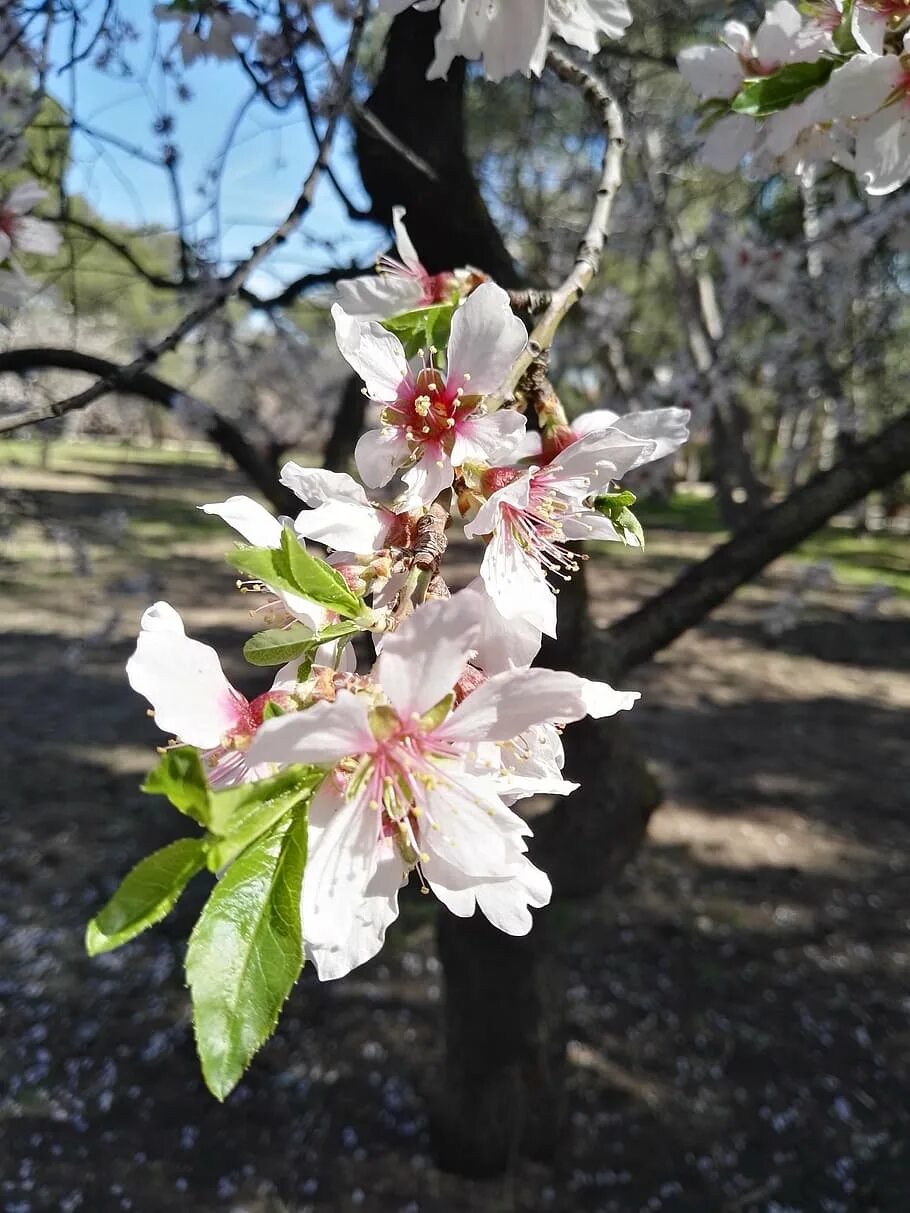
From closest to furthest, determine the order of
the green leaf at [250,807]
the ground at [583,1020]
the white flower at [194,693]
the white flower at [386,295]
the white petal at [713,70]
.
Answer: the green leaf at [250,807], the white flower at [194,693], the white flower at [386,295], the white petal at [713,70], the ground at [583,1020]

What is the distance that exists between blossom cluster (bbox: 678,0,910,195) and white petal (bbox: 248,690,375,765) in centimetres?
76

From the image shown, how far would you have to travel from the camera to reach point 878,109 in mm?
908

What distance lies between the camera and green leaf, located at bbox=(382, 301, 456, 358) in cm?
73

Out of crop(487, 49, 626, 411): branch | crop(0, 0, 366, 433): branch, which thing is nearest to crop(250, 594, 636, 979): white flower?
crop(487, 49, 626, 411): branch

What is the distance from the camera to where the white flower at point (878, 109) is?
868 mm

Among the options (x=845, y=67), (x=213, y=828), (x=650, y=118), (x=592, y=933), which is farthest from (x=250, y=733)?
(x=650, y=118)

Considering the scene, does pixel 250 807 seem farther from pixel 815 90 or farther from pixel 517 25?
pixel 815 90

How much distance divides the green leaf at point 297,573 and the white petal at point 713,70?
3.25 feet

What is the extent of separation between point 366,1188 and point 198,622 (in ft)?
16.4

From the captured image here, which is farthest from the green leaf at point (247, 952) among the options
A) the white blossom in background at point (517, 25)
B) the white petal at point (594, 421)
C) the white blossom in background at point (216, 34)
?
the white blossom in background at point (216, 34)

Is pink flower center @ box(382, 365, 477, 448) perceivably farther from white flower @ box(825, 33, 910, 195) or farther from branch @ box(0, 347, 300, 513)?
branch @ box(0, 347, 300, 513)

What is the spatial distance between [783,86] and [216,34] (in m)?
1.67

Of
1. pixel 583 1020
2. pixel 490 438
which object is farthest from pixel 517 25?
pixel 583 1020

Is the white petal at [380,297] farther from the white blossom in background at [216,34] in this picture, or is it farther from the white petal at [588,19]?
Result: the white blossom in background at [216,34]
